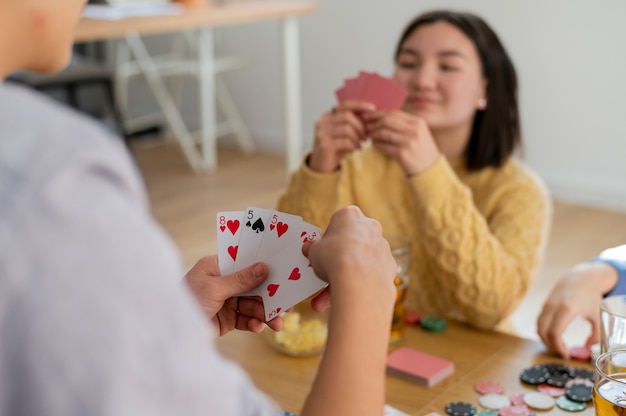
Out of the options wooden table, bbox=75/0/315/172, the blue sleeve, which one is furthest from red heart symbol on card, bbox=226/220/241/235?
wooden table, bbox=75/0/315/172

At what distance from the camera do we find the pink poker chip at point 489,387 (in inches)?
51.1

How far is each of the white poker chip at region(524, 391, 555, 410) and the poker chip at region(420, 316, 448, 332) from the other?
0.95ft

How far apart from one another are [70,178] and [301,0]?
4751 millimetres

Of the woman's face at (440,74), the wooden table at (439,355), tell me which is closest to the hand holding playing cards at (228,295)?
the wooden table at (439,355)

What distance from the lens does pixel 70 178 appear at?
0.51 metres

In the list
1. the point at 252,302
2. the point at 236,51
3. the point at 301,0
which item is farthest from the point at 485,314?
the point at 236,51

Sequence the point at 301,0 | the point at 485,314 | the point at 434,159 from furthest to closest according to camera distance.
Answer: the point at 301,0 < the point at 434,159 < the point at 485,314

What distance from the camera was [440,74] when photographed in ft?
6.91

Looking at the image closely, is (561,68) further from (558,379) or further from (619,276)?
(558,379)

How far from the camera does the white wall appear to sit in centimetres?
441

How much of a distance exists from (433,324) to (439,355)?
0.36 feet

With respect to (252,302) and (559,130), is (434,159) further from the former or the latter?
(559,130)

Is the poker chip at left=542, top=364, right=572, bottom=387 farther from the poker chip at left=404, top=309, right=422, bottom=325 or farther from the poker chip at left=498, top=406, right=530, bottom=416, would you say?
the poker chip at left=404, top=309, right=422, bottom=325

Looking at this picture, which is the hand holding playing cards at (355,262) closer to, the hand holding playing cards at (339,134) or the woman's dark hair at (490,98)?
the hand holding playing cards at (339,134)
